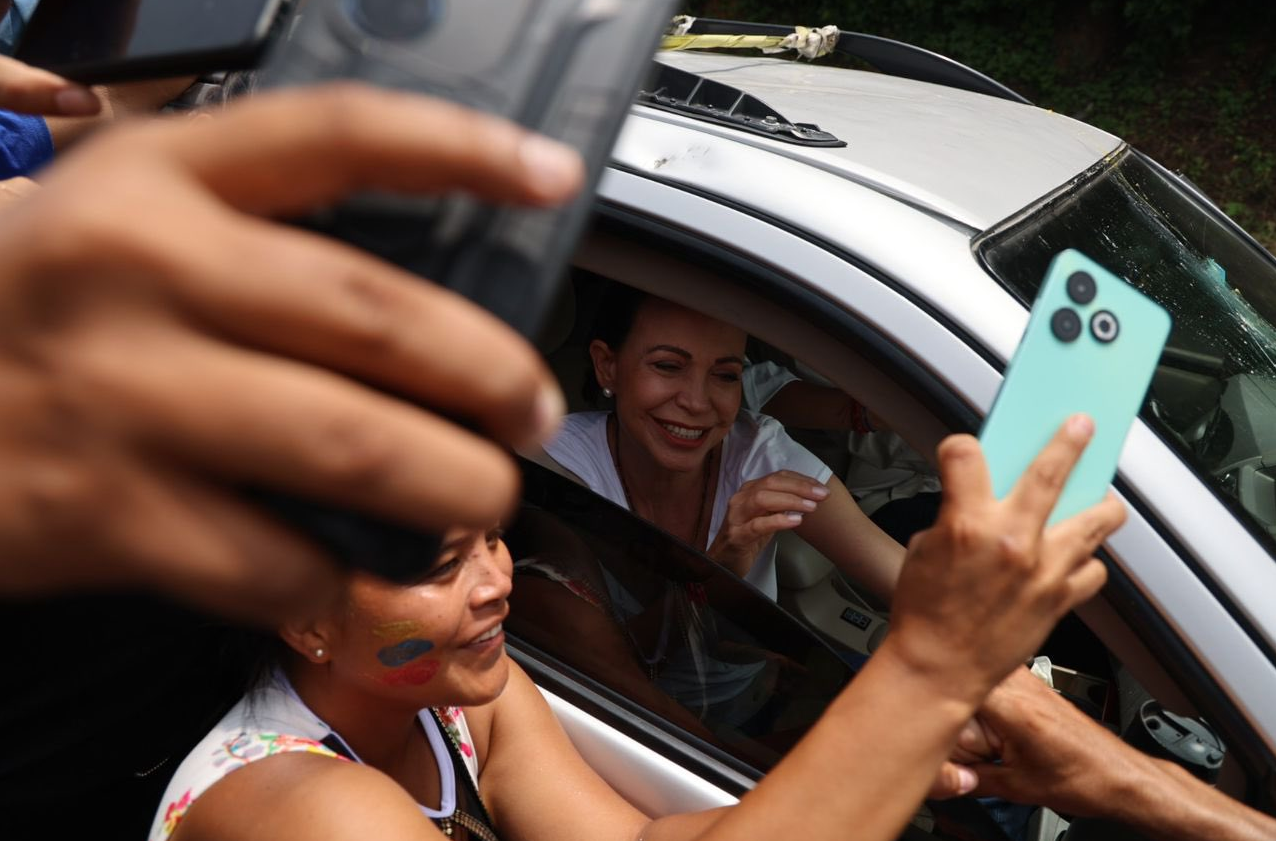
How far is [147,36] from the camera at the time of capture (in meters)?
0.72

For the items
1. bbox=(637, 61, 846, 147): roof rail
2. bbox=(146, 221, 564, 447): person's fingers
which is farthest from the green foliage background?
bbox=(146, 221, 564, 447): person's fingers

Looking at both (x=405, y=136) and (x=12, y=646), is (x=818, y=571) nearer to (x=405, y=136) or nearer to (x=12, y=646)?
(x=12, y=646)

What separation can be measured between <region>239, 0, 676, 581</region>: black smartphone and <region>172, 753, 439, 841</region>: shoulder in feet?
2.75

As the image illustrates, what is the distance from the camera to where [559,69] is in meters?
0.59

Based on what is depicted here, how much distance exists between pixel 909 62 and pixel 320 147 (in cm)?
286

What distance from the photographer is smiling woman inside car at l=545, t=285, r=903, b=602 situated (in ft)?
7.00

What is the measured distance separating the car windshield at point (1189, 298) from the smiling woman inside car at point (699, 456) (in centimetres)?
69

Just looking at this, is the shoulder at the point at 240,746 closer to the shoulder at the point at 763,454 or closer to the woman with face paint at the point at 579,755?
the woman with face paint at the point at 579,755

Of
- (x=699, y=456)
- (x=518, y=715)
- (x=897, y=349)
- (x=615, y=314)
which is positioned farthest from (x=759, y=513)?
(x=897, y=349)

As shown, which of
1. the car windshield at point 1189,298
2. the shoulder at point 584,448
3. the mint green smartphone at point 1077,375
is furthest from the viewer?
the shoulder at point 584,448

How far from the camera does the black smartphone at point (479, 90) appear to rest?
20.5 inches

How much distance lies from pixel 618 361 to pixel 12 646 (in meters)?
1.31

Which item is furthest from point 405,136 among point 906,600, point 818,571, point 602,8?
point 818,571

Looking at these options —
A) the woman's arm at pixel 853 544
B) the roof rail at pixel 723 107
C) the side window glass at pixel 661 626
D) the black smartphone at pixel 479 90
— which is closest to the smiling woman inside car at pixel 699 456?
the woman's arm at pixel 853 544
